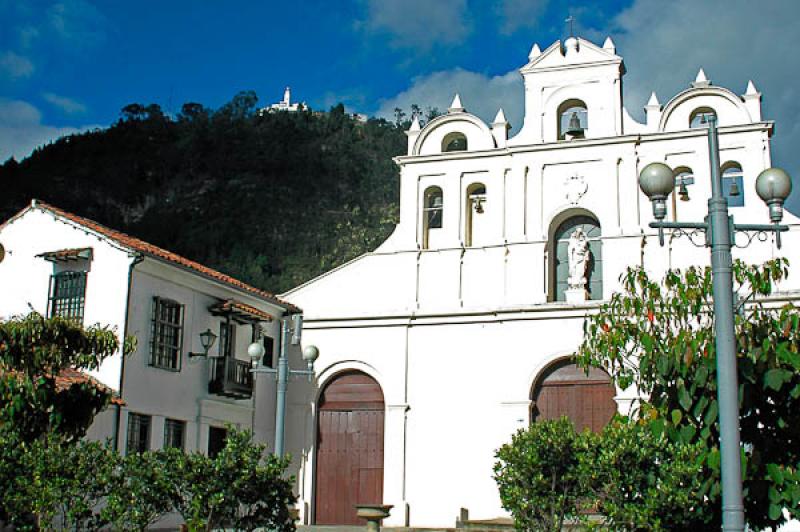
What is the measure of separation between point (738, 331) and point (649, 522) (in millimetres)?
3059

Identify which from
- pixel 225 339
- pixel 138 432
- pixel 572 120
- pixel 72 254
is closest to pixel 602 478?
pixel 138 432

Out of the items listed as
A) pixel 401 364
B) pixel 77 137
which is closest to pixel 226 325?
pixel 401 364

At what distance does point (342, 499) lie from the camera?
27953 mm

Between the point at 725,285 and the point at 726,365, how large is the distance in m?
0.86

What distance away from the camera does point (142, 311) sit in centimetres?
2403

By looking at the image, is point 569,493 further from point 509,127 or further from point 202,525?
point 509,127

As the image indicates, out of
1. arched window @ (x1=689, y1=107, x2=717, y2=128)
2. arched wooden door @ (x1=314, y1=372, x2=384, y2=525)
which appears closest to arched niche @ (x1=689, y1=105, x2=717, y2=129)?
arched window @ (x1=689, y1=107, x2=717, y2=128)

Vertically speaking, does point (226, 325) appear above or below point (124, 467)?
above

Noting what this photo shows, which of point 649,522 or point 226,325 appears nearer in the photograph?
point 649,522

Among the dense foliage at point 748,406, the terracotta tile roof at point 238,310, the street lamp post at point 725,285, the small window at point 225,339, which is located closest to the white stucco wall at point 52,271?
the terracotta tile roof at point 238,310

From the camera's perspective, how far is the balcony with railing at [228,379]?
2620 cm

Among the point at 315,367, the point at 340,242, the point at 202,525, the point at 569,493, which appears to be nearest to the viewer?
the point at 202,525

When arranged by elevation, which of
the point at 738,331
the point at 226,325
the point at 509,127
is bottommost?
the point at 738,331

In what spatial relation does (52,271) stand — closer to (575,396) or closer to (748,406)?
(575,396)
